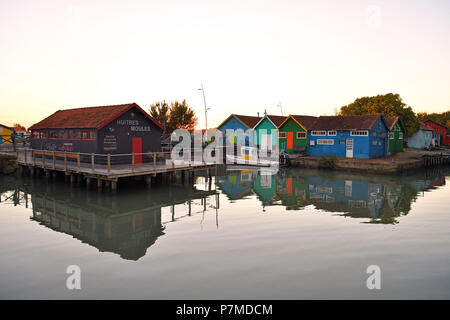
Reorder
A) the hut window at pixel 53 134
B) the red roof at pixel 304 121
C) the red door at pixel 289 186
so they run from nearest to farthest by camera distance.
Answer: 1. the red door at pixel 289 186
2. the hut window at pixel 53 134
3. the red roof at pixel 304 121

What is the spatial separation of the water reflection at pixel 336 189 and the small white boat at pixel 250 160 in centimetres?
264

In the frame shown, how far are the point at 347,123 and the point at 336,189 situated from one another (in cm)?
1608

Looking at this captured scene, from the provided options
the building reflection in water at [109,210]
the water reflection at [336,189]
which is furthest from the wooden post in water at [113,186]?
the water reflection at [336,189]

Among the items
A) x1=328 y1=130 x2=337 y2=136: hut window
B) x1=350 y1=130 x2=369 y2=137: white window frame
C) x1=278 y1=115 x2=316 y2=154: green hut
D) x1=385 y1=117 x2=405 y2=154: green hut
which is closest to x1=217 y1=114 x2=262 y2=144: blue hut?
x1=278 y1=115 x2=316 y2=154: green hut

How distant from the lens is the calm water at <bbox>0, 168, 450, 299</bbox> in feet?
29.0

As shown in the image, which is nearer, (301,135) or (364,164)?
(364,164)

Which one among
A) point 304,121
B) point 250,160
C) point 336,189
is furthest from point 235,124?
point 336,189

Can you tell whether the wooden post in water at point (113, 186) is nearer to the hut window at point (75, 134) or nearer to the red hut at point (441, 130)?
the hut window at point (75, 134)

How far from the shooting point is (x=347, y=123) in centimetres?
3784

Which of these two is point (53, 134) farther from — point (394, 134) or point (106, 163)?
point (394, 134)

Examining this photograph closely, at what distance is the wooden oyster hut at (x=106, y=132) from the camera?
22.8 metres

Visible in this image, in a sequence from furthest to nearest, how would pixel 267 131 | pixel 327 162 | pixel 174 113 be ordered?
pixel 174 113 < pixel 267 131 < pixel 327 162

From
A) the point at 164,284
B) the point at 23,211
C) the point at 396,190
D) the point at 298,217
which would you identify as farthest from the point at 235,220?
the point at 396,190

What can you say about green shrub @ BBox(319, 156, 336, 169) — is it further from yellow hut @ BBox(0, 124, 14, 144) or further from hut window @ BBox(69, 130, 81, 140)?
yellow hut @ BBox(0, 124, 14, 144)
